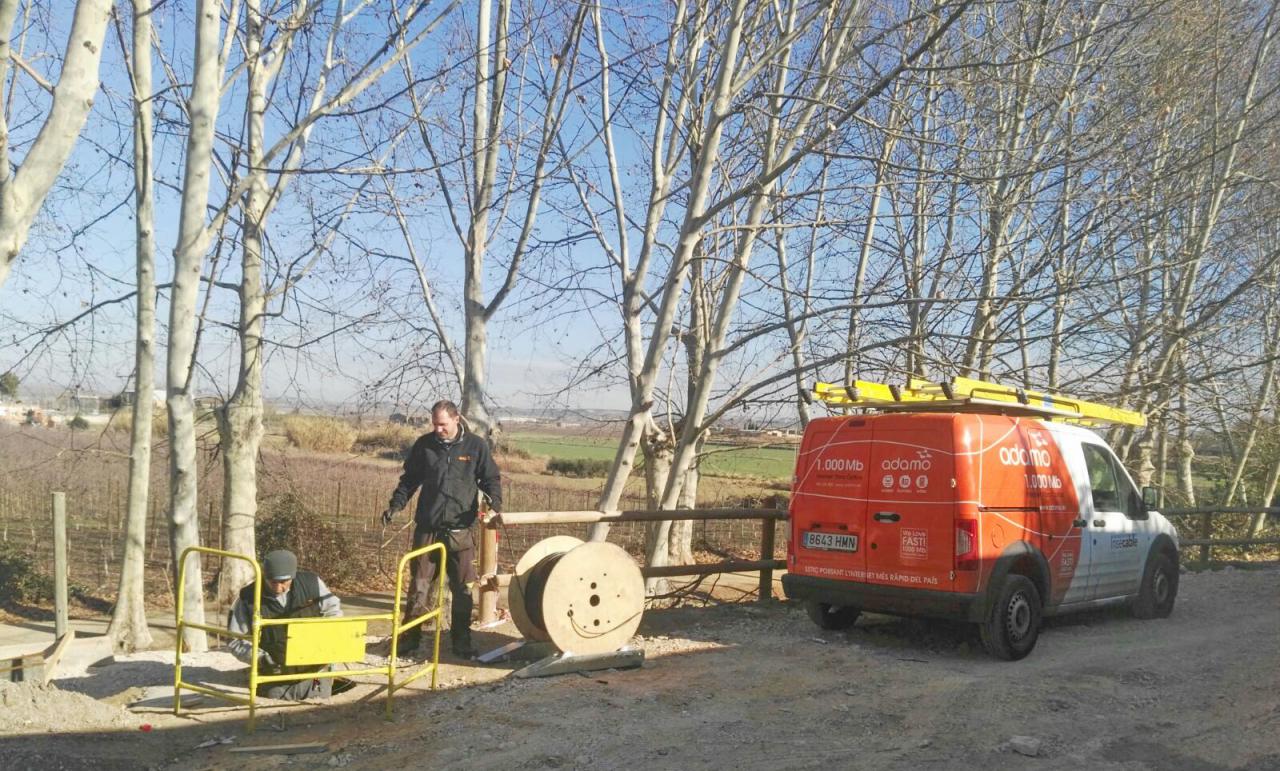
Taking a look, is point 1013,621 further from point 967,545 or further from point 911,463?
point 911,463

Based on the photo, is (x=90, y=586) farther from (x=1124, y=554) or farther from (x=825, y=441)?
(x=1124, y=554)

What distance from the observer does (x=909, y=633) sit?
8875 millimetres

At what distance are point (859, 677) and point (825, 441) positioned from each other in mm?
2003

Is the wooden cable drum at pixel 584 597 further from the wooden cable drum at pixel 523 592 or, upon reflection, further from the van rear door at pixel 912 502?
the van rear door at pixel 912 502

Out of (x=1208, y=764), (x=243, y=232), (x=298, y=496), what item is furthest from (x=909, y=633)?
(x=298, y=496)

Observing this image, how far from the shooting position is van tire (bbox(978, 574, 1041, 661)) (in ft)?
24.8

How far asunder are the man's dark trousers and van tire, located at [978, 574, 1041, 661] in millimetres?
3868

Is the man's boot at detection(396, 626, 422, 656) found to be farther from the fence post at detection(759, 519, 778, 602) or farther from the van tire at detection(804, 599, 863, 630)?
the fence post at detection(759, 519, 778, 602)

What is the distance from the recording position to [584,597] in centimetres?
727

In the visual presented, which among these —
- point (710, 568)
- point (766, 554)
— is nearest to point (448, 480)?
point (710, 568)

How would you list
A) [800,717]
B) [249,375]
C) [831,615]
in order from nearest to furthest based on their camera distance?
[800,717] → [831,615] → [249,375]

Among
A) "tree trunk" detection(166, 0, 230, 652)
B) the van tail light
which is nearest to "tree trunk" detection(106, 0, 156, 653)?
"tree trunk" detection(166, 0, 230, 652)

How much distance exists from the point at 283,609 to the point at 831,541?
422cm

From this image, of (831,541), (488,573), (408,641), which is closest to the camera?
(408,641)
